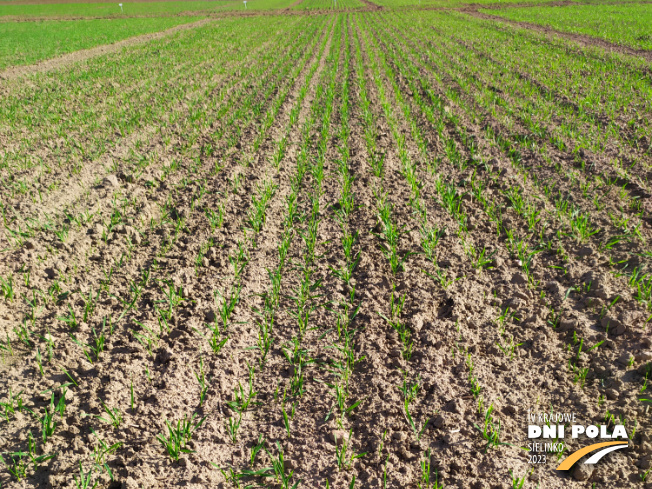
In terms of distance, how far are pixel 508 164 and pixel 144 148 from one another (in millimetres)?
6999

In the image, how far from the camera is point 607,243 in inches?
186

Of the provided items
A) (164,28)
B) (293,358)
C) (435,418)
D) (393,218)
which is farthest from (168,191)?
(164,28)

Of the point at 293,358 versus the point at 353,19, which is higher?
the point at 353,19

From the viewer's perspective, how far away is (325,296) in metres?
4.22

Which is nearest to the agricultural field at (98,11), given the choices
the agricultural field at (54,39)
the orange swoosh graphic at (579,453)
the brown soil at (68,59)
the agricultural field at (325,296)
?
the agricultural field at (54,39)

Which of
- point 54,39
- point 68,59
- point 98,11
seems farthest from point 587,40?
point 98,11

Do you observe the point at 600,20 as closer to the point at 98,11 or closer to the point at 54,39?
the point at 54,39

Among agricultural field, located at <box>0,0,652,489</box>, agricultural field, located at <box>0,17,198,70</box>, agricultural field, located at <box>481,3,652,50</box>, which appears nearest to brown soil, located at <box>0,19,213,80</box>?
agricultural field, located at <box>0,17,198,70</box>

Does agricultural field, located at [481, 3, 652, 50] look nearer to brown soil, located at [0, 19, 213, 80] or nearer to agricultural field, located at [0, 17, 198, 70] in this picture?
brown soil, located at [0, 19, 213, 80]

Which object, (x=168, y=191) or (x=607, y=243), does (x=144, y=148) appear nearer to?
(x=168, y=191)

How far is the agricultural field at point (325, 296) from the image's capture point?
108 inches

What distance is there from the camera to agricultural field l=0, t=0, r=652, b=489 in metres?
2.74

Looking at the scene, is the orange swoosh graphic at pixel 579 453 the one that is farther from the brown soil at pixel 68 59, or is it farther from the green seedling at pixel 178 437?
the brown soil at pixel 68 59

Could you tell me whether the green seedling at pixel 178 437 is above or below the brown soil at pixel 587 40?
below
